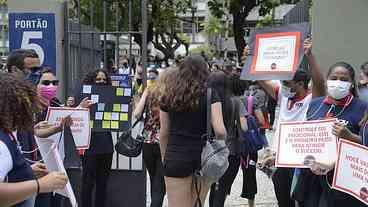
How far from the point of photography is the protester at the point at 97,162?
6.18 m

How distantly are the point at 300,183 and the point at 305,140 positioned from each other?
0.41 meters

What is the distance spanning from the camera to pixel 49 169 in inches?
150

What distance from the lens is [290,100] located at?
5273mm

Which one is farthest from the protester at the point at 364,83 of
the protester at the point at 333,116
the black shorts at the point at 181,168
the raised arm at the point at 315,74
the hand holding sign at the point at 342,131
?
the black shorts at the point at 181,168

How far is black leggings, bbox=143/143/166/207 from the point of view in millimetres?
5969

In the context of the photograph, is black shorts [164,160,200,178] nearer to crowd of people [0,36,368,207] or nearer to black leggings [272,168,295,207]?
crowd of people [0,36,368,207]

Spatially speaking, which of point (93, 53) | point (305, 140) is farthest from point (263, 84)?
point (93, 53)

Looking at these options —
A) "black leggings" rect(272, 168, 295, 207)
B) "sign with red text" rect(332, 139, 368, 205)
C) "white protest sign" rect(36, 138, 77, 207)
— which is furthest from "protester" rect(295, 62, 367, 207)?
"white protest sign" rect(36, 138, 77, 207)

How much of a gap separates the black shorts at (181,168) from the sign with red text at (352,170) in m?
1.34

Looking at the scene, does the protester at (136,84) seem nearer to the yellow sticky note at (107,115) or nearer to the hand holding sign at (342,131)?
the yellow sticky note at (107,115)

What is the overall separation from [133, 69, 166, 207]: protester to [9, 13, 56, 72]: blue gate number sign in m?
1.24

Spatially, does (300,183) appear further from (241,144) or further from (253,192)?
(253,192)

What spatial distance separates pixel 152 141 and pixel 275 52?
181 centimetres

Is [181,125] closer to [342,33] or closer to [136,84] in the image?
[342,33]
